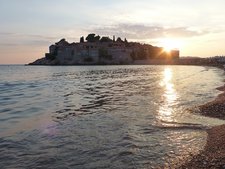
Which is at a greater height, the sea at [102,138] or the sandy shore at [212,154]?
the sandy shore at [212,154]

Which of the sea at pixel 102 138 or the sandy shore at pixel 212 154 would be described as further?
the sea at pixel 102 138

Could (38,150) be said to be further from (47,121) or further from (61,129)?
(47,121)

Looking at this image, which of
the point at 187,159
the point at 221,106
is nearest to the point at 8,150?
the point at 187,159

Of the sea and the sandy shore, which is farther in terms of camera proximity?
the sea

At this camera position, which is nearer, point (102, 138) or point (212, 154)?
point (212, 154)

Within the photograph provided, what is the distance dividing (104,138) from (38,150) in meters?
3.68

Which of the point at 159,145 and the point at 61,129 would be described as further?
the point at 61,129

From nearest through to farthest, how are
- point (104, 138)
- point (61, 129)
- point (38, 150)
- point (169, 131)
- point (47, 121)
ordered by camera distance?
point (38, 150)
point (104, 138)
point (169, 131)
point (61, 129)
point (47, 121)

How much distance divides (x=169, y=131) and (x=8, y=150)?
28.4ft

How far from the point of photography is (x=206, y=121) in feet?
68.9

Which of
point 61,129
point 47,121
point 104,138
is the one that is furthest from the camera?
point 47,121

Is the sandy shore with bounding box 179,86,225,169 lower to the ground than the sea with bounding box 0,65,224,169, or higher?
higher

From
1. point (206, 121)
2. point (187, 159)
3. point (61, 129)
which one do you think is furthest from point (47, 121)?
point (187, 159)

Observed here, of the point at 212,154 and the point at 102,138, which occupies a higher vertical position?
the point at 212,154
